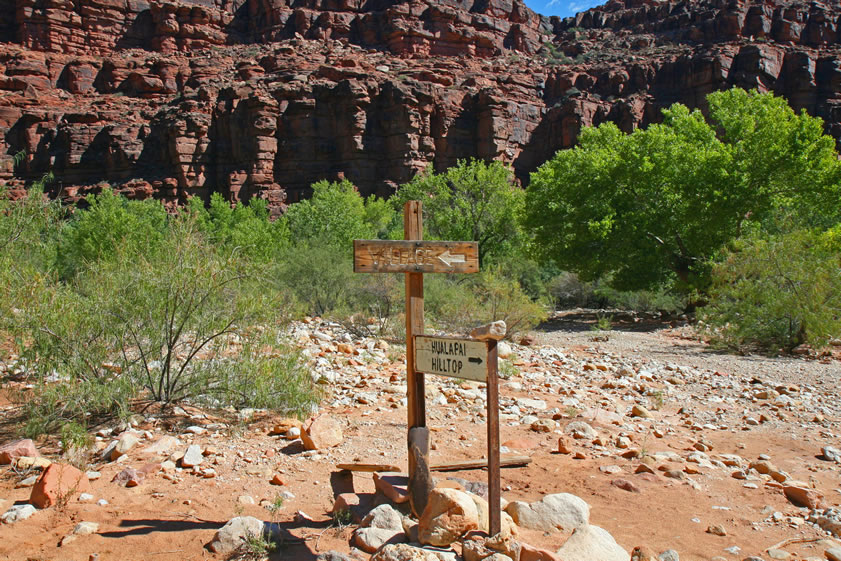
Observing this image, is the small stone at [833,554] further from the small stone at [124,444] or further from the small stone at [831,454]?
the small stone at [124,444]

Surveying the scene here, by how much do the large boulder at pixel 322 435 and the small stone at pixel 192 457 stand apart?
2.74 ft

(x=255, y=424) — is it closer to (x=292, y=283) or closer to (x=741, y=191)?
(x=292, y=283)

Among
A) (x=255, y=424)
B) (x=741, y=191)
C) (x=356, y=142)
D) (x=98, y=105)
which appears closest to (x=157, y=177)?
(x=98, y=105)

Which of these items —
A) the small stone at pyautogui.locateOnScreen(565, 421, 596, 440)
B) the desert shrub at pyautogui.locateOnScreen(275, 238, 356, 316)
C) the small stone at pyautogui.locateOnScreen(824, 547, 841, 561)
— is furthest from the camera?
the desert shrub at pyautogui.locateOnScreen(275, 238, 356, 316)

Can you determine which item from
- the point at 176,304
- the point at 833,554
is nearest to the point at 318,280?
the point at 176,304

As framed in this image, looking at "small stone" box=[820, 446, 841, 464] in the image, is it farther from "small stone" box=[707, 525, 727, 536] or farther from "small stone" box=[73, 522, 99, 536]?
"small stone" box=[73, 522, 99, 536]

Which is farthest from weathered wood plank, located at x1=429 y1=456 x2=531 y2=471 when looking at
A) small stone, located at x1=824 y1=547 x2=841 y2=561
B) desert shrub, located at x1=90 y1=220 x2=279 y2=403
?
desert shrub, located at x1=90 y1=220 x2=279 y2=403

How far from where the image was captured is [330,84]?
174ft

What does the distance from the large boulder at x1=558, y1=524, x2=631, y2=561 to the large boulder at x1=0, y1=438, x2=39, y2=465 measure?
4.03 meters

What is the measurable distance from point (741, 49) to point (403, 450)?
65222 millimetres

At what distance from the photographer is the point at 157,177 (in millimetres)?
50719

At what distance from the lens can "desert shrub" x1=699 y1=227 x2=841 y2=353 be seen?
11445 millimetres

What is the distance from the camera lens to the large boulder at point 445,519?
351 centimetres

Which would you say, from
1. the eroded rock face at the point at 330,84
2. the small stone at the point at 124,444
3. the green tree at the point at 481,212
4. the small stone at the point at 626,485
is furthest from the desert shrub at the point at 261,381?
the eroded rock face at the point at 330,84
